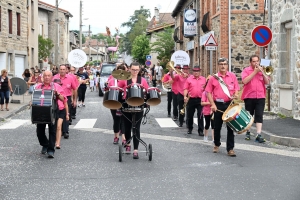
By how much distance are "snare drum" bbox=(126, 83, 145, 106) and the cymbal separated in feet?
0.59

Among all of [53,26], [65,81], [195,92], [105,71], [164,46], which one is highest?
[53,26]

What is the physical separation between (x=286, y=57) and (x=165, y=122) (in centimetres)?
430

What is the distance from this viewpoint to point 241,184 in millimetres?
7430

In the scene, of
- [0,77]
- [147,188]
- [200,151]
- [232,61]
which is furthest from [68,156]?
[232,61]

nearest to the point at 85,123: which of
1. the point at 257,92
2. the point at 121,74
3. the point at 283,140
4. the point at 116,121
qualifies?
the point at 116,121

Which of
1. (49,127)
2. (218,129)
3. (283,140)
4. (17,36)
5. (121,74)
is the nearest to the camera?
(121,74)

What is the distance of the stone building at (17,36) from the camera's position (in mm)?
32406

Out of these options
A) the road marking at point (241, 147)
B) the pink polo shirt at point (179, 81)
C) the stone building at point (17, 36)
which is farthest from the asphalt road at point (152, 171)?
the stone building at point (17, 36)

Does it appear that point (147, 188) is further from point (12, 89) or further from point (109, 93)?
point (12, 89)

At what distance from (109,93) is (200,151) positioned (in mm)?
2501

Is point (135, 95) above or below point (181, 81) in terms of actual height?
below

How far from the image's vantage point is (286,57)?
56.4 ft

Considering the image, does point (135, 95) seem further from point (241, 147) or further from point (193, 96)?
point (193, 96)

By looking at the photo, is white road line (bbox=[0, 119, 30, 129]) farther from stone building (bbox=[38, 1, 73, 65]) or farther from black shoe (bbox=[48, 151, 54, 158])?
stone building (bbox=[38, 1, 73, 65])
